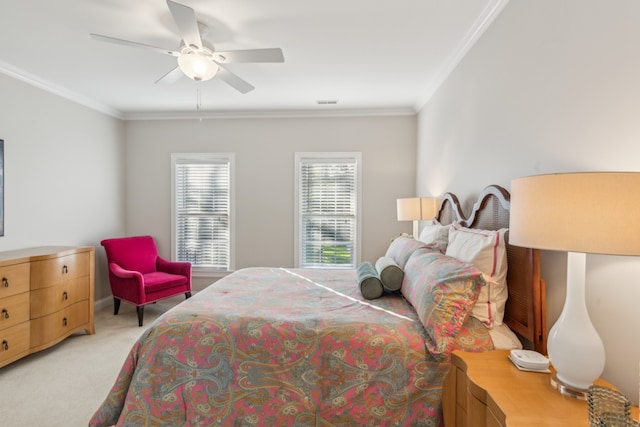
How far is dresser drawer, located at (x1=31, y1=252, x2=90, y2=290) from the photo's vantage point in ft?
9.36

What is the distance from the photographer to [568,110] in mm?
1451

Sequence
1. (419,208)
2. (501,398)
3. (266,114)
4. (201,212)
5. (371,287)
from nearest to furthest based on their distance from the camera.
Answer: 1. (501,398)
2. (371,287)
3. (419,208)
4. (266,114)
5. (201,212)

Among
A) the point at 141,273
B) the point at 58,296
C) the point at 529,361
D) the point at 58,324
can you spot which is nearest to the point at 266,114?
the point at 141,273

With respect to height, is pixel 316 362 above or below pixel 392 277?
below

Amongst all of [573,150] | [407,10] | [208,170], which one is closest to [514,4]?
[407,10]

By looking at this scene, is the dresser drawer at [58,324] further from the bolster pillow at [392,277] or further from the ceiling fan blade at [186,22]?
the bolster pillow at [392,277]

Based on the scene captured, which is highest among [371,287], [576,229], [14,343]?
[576,229]

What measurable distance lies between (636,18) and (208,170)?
14.8 feet

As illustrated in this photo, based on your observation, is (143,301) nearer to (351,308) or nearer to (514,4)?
(351,308)

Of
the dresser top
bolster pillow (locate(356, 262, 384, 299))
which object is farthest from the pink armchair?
bolster pillow (locate(356, 262, 384, 299))

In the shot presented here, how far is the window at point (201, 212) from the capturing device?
4.67 m

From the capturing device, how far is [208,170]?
15.3ft

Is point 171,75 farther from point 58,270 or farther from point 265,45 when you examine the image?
→ point 58,270

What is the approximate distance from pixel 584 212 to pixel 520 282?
82 centimetres
